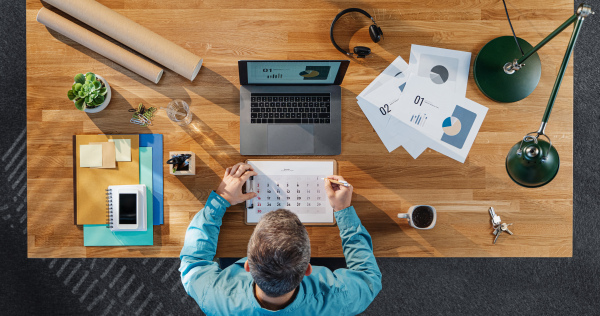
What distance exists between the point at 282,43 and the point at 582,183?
1987 mm

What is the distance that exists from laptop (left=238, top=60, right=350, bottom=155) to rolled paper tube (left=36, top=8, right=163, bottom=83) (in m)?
0.36

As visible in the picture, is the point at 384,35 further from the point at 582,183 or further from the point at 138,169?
the point at 582,183

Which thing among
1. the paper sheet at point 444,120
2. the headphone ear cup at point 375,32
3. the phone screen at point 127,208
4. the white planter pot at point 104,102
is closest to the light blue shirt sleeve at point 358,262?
the paper sheet at point 444,120

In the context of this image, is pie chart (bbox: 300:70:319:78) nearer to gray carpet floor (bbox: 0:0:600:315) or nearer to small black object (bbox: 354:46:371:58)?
small black object (bbox: 354:46:371:58)

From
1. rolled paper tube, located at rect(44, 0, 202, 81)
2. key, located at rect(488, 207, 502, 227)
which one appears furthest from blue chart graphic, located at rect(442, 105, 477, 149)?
rolled paper tube, located at rect(44, 0, 202, 81)

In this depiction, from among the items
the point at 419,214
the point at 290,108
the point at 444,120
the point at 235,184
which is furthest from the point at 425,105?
the point at 235,184

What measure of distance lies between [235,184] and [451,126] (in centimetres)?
87

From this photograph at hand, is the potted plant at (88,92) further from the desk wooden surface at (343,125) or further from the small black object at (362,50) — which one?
the small black object at (362,50)

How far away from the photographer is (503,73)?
132 cm

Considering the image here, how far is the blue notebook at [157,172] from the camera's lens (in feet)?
4.36

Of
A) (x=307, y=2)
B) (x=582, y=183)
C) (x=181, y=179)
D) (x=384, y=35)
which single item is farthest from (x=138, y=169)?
(x=582, y=183)

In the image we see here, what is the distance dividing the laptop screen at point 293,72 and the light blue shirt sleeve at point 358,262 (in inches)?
19.3

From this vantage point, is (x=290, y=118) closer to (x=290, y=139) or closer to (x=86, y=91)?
(x=290, y=139)

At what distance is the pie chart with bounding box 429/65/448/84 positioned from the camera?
1351 mm
